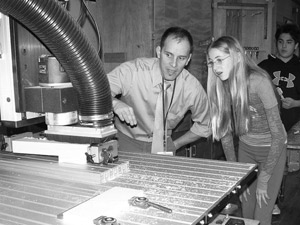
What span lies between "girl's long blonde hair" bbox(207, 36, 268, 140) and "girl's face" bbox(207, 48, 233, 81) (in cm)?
2

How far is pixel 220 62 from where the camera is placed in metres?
1.79

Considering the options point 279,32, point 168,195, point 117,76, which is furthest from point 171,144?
point 279,32

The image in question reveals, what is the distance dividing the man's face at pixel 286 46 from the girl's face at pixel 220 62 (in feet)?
4.05

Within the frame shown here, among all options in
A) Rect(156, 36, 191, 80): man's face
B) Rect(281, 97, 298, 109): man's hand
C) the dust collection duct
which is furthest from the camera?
Rect(281, 97, 298, 109): man's hand

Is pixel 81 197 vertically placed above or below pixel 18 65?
below

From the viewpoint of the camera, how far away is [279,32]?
112 inches

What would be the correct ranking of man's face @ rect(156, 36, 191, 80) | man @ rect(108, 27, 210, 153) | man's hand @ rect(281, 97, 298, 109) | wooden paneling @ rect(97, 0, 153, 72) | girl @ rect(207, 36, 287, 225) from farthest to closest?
1. man's hand @ rect(281, 97, 298, 109)
2. wooden paneling @ rect(97, 0, 153, 72)
3. man @ rect(108, 27, 210, 153)
4. man's face @ rect(156, 36, 191, 80)
5. girl @ rect(207, 36, 287, 225)

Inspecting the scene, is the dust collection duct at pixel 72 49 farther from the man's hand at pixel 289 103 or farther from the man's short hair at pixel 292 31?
the man's short hair at pixel 292 31

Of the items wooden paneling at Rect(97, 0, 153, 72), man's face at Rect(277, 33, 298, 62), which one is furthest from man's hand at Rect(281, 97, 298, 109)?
wooden paneling at Rect(97, 0, 153, 72)

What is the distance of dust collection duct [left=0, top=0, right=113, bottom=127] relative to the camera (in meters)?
1.10

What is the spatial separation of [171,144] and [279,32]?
4.63ft

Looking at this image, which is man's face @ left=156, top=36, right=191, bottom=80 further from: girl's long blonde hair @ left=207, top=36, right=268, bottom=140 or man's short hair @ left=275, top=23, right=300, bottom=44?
man's short hair @ left=275, top=23, right=300, bottom=44

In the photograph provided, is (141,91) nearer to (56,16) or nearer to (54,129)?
(54,129)

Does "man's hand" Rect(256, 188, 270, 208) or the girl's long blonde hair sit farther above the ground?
the girl's long blonde hair
